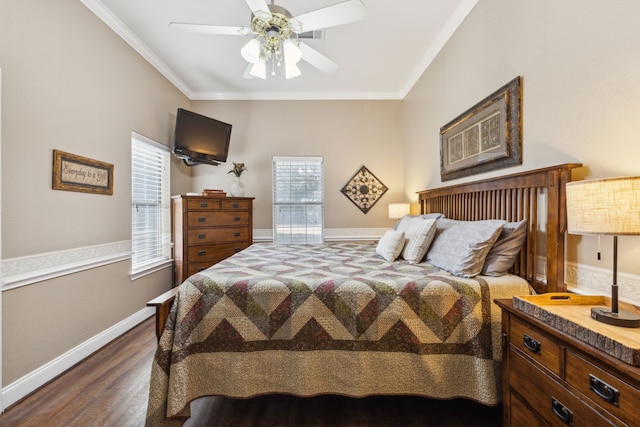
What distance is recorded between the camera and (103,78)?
8.25ft

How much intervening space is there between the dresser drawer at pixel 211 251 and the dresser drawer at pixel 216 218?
0.29 metres

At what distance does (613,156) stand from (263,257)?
227cm

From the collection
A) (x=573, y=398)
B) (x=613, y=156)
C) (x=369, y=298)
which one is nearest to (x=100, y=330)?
(x=369, y=298)

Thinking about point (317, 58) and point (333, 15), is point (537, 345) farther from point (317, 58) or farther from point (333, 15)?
point (317, 58)

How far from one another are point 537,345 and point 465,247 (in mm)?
697

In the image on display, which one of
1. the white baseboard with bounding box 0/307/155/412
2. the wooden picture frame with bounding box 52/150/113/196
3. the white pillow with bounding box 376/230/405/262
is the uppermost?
the wooden picture frame with bounding box 52/150/113/196

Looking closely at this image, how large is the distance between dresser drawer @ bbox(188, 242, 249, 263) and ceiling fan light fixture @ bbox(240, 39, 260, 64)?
2348mm

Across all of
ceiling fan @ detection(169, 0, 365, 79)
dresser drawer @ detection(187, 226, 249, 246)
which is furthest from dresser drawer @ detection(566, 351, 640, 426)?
dresser drawer @ detection(187, 226, 249, 246)

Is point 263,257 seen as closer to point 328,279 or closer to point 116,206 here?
point 328,279

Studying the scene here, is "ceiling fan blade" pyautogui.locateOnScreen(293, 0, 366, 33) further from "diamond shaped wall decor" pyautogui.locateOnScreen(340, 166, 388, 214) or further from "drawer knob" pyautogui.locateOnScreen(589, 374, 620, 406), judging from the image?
"diamond shaped wall decor" pyautogui.locateOnScreen(340, 166, 388, 214)

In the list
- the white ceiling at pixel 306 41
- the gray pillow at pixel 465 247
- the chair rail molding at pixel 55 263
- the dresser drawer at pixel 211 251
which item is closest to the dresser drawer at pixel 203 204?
the dresser drawer at pixel 211 251

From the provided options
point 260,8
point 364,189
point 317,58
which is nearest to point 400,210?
point 364,189

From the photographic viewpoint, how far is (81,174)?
2.25 meters

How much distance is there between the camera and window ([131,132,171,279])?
308 cm
